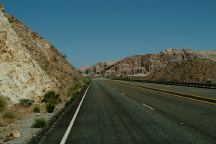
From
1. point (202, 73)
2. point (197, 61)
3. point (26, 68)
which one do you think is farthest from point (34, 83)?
A: point (197, 61)

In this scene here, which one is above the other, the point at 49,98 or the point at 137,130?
the point at 49,98

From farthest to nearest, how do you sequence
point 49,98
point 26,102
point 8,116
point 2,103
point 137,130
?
point 49,98
point 26,102
point 2,103
point 8,116
point 137,130

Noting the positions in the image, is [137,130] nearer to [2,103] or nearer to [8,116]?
[8,116]

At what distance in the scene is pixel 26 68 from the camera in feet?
73.4

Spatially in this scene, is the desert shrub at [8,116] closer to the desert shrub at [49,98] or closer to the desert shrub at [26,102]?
the desert shrub at [26,102]

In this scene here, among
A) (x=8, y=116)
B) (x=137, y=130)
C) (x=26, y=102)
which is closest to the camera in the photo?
(x=137, y=130)

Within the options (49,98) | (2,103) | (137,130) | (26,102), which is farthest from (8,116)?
(49,98)

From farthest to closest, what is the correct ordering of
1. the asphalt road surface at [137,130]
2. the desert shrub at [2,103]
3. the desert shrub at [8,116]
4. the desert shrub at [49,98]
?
the desert shrub at [49,98] < the desert shrub at [2,103] < the desert shrub at [8,116] < the asphalt road surface at [137,130]

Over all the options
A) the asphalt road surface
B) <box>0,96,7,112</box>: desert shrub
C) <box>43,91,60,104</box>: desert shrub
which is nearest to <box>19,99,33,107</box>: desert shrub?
<box>0,96,7,112</box>: desert shrub

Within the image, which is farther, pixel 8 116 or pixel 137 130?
pixel 8 116

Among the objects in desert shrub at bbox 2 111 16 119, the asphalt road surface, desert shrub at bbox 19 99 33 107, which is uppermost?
desert shrub at bbox 19 99 33 107

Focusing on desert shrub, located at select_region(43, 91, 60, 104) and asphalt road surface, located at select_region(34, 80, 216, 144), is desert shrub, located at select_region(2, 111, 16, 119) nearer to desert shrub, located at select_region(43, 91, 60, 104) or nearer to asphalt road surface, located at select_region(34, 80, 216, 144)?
asphalt road surface, located at select_region(34, 80, 216, 144)

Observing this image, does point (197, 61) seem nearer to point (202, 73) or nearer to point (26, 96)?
point (202, 73)

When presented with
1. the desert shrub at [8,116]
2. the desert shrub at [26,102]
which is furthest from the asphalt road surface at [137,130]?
the desert shrub at [26,102]
